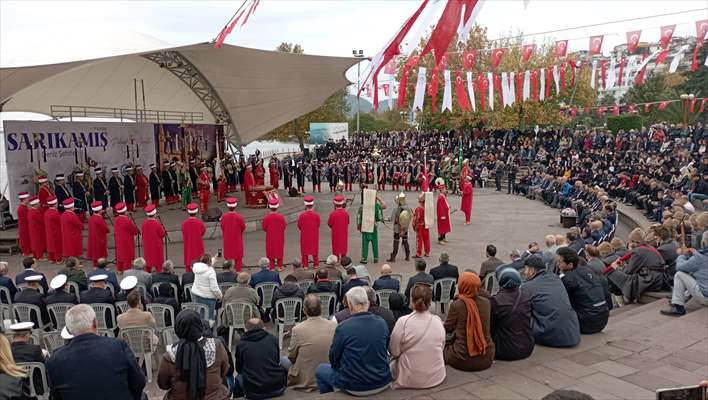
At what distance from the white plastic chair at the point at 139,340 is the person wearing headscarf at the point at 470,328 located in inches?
124

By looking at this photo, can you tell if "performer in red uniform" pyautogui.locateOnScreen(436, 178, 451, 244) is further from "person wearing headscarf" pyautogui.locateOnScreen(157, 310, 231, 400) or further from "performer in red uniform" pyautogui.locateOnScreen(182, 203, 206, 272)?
"person wearing headscarf" pyautogui.locateOnScreen(157, 310, 231, 400)

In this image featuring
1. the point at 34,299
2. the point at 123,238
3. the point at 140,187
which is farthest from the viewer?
the point at 140,187

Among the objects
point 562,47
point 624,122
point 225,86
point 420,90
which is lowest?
point 624,122

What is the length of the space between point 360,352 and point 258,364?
93 centimetres

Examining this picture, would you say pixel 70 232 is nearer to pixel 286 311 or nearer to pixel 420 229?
pixel 286 311

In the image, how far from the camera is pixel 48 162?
45.8ft

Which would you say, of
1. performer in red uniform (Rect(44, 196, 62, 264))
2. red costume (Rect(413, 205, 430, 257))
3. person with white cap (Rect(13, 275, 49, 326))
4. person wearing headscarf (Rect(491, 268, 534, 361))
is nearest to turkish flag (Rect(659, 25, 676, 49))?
red costume (Rect(413, 205, 430, 257))

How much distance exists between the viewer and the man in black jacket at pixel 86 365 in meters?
3.41

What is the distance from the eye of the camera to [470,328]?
4539 mm

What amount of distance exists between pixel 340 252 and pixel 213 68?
31.5 feet

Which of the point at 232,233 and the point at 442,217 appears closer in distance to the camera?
the point at 232,233

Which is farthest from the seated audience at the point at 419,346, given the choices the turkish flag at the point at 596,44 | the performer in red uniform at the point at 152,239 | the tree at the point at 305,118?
the tree at the point at 305,118

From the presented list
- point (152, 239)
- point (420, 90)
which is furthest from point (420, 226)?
point (420, 90)

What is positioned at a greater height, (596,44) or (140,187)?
(596,44)
